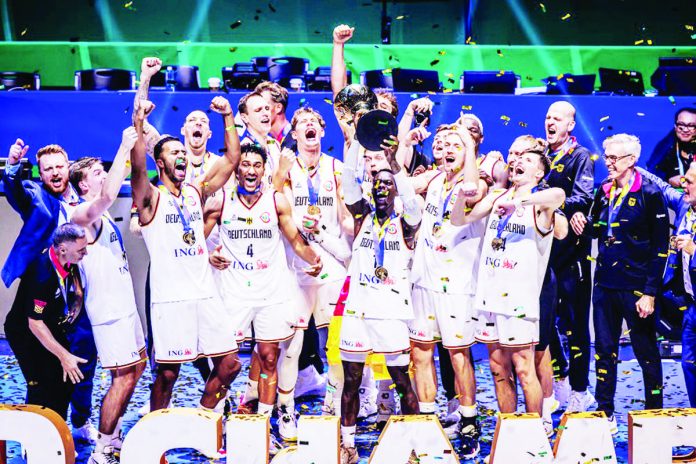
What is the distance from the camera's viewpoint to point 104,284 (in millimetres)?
5309

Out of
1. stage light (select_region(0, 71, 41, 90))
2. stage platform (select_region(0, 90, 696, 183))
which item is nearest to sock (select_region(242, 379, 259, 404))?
stage platform (select_region(0, 90, 696, 183))

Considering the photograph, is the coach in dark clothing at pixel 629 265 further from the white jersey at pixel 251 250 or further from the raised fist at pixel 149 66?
the raised fist at pixel 149 66

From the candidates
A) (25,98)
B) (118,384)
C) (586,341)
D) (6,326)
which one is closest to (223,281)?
(118,384)

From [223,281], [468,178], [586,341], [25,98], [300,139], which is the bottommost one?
[586,341]

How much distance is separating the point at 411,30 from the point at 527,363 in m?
10.0

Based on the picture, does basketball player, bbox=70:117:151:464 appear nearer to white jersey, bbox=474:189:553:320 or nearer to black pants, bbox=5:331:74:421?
black pants, bbox=5:331:74:421

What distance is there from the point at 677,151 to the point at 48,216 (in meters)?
4.66

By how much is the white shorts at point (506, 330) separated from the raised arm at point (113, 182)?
2.25 m

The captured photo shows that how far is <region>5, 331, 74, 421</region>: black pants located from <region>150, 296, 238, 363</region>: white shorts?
0.58 meters

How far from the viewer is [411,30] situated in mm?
14727

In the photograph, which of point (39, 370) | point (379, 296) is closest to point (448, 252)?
point (379, 296)

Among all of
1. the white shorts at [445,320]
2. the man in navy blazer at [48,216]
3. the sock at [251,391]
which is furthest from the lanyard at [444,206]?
the man in navy blazer at [48,216]

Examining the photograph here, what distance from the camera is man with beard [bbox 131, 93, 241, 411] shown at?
5312 millimetres

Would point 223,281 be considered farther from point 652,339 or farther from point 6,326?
point 652,339
